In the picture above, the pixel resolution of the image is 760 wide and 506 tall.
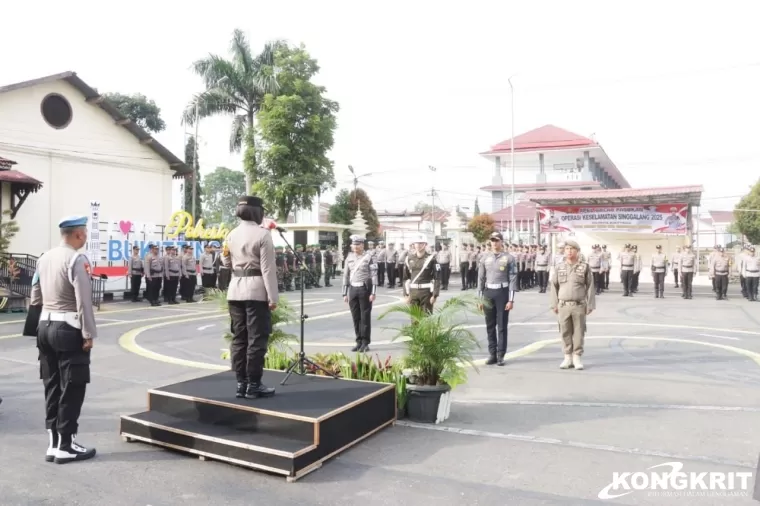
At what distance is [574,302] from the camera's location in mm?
8664

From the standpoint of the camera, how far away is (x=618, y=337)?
11.7 meters

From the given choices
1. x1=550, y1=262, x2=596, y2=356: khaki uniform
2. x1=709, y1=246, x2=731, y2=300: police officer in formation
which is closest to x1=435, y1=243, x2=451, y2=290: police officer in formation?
x1=709, y1=246, x2=731, y2=300: police officer in formation

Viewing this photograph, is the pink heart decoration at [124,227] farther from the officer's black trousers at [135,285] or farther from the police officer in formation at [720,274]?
the police officer in formation at [720,274]

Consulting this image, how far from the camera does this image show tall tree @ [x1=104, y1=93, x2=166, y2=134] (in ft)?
124

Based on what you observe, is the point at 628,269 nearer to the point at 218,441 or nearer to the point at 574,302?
the point at 574,302

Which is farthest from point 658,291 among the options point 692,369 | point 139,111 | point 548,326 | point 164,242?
point 139,111

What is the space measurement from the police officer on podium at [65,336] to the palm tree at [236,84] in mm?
27667

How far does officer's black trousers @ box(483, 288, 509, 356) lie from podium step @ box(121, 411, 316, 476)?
487 centimetres

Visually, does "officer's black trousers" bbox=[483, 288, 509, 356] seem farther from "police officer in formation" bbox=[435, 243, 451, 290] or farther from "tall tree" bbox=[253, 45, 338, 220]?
"tall tree" bbox=[253, 45, 338, 220]

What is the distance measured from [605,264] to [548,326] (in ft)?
36.4

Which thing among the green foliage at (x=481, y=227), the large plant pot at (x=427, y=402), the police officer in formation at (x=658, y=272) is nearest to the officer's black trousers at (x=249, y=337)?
the large plant pot at (x=427, y=402)

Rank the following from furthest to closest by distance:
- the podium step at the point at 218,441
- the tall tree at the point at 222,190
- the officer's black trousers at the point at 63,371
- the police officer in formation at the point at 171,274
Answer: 1. the tall tree at the point at 222,190
2. the police officer in formation at the point at 171,274
3. the officer's black trousers at the point at 63,371
4. the podium step at the point at 218,441

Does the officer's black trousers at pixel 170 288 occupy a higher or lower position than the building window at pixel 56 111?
lower

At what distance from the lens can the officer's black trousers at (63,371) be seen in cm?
476
